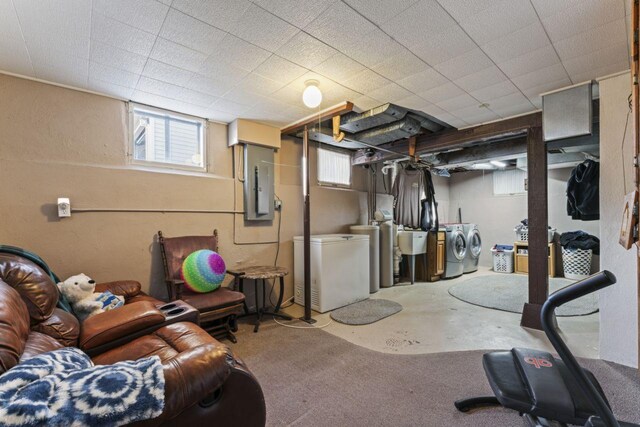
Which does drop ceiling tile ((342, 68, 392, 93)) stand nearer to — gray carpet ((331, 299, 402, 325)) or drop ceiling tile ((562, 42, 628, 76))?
drop ceiling tile ((562, 42, 628, 76))

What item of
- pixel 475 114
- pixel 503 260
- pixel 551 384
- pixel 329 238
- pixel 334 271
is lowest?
pixel 503 260

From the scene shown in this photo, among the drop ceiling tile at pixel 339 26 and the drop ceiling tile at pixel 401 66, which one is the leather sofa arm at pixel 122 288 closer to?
the drop ceiling tile at pixel 339 26

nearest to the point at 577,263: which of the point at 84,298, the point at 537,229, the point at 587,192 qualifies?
the point at 587,192

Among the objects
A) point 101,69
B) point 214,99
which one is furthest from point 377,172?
point 101,69

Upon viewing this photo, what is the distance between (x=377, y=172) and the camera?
5.33 m

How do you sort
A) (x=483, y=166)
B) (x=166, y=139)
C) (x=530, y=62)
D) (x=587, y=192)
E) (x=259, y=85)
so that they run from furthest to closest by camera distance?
(x=483, y=166)
(x=166, y=139)
(x=587, y=192)
(x=259, y=85)
(x=530, y=62)

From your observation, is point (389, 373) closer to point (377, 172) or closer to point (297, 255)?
point (297, 255)

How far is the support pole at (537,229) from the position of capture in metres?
2.99

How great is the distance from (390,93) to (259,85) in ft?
4.04

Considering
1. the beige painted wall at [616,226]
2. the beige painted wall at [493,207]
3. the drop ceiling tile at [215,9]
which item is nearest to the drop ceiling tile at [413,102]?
the beige painted wall at [616,226]

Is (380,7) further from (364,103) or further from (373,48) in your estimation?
(364,103)

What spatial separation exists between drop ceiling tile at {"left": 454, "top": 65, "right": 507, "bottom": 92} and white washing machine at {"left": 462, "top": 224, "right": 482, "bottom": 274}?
3884mm

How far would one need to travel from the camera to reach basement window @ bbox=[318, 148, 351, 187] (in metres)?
4.43

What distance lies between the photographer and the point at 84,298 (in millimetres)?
2107
